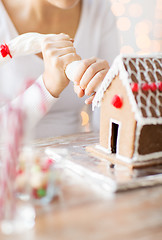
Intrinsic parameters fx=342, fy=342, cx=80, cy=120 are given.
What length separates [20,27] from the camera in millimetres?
1345

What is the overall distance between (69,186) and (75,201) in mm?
74

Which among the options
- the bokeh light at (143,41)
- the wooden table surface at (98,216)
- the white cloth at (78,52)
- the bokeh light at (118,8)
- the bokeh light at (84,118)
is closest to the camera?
the wooden table surface at (98,216)

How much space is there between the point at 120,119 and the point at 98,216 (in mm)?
314

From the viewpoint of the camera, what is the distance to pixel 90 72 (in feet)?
3.00

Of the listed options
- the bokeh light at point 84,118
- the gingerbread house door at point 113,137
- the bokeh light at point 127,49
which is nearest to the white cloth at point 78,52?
the bokeh light at point 84,118

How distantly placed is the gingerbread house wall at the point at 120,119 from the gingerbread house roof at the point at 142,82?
2cm

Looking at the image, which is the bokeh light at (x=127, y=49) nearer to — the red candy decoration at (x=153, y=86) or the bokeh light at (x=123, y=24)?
the bokeh light at (x=123, y=24)

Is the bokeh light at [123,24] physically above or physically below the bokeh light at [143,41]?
above

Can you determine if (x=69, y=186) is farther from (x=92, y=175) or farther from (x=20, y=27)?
(x=20, y=27)

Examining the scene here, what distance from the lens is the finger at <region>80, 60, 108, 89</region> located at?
914mm

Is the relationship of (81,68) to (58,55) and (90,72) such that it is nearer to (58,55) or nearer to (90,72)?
(90,72)

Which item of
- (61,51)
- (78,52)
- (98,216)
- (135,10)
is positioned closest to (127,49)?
(135,10)

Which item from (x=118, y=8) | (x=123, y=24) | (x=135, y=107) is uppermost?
(x=118, y=8)

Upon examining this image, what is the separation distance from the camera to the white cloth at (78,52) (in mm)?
1315
